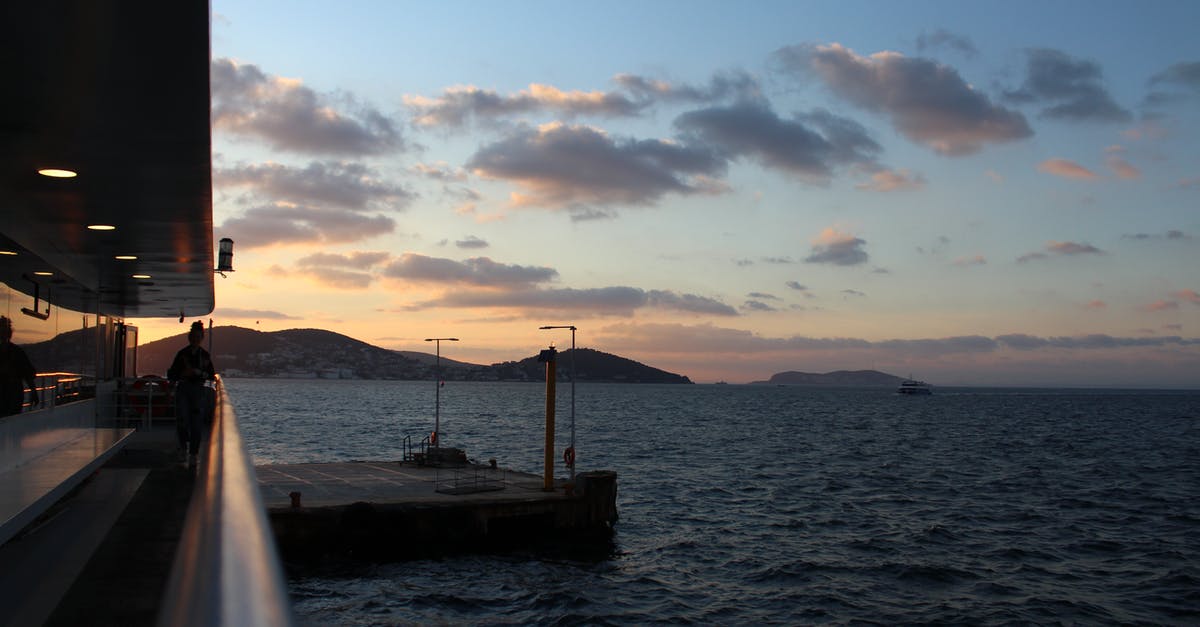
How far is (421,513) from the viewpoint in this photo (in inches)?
1058

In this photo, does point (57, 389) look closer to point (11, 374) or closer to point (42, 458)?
point (42, 458)

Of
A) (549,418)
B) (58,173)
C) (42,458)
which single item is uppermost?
(58,173)

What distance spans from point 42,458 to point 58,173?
387 cm

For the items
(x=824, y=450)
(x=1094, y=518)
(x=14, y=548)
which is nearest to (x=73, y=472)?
(x=14, y=548)

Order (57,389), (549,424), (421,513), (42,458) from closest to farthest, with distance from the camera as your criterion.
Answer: (42,458) < (57,389) < (421,513) < (549,424)

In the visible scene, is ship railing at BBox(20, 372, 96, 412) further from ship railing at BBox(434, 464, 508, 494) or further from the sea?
ship railing at BBox(434, 464, 508, 494)

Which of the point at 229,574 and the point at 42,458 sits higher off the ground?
the point at 229,574

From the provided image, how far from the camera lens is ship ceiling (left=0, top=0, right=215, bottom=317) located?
4566 millimetres

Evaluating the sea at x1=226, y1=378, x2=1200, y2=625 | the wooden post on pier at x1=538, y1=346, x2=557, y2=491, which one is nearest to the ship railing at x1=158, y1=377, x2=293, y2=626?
the sea at x1=226, y1=378, x2=1200, y2=625

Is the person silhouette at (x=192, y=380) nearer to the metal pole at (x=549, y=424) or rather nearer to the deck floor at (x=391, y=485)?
the deck floor at (x=391, y=485)

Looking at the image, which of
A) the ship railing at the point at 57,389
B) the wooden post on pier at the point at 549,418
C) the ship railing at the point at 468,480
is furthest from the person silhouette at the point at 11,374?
the wooden post on pier at the point at 549,418

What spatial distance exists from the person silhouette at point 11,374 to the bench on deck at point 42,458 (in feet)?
0.55

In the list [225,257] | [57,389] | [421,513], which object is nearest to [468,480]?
[421,513]

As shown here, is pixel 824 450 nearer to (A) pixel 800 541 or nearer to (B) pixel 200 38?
(A) pixel 800 541
